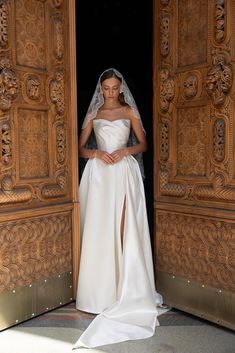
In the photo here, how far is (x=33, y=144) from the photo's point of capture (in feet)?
9.06

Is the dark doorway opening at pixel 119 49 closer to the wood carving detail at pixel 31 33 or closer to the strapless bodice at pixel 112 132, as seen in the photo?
the strapless bodice at pixel 112 132

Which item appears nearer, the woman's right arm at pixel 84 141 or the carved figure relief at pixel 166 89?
the carved figure relief at pixel 166 89

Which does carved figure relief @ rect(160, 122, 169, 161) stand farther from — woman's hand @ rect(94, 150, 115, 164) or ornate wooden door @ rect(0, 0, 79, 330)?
ornate wooden door @ rect(0, 0, 79, 330)

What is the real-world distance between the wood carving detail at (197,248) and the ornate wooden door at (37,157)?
2.15ft

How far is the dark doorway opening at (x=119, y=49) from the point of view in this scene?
3.58m

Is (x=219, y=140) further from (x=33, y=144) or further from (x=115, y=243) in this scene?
(x=33, y=144)

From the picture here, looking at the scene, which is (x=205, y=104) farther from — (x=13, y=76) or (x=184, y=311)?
(x=184, y=311)

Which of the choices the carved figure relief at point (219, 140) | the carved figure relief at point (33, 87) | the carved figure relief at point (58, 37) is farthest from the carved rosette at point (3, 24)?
the carved figure relief at point (219, 140)

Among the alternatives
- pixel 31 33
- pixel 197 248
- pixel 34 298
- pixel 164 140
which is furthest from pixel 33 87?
pixel 197 248

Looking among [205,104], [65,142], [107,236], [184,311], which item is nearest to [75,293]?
[107,236]

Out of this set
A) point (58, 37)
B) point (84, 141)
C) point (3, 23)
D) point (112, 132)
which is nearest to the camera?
point (3, 23)

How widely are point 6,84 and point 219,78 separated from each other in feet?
4.26

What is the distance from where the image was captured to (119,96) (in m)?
3.17

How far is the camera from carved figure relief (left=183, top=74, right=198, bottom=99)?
8.89 feet
